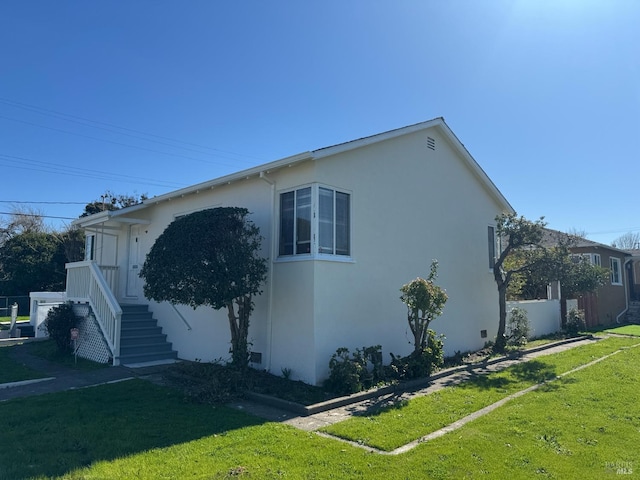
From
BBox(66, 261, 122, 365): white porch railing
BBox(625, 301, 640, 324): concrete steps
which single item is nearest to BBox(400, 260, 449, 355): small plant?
BBox(66, 261, 122, 365): white porch railing

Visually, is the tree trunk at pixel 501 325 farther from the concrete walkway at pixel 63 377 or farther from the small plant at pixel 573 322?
the concrete walkway at pixel 63 377

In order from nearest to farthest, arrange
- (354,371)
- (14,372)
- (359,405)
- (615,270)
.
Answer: (359,405) < (354,371) < (14,372) < (615,270)

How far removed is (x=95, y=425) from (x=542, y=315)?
53.0ft

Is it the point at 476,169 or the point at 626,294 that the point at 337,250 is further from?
the point at 626,294

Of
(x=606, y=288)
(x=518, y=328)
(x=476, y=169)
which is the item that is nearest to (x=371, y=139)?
(x=476, y=169)

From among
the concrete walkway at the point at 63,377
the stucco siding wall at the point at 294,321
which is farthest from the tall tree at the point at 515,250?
the concrete walkway at the point at 63,377

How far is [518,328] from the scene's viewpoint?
14.2m

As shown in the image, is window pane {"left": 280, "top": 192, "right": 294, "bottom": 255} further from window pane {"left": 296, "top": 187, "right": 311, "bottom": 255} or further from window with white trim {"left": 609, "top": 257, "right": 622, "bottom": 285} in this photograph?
window with white trim {"left": 609, "top": 257, "right": 622, "bottom": 285}

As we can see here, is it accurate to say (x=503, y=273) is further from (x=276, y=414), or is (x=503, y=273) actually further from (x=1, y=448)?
(x=1, y=448)

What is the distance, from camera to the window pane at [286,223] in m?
9.52

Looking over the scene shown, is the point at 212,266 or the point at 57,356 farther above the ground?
the point at 212,266

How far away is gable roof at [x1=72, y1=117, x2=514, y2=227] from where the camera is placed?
899cm

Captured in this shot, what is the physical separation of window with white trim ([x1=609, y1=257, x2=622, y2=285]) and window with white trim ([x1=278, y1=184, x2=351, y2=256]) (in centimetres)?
2122

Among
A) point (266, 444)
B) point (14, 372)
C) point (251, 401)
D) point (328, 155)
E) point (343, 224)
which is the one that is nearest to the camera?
point (266, 444)
